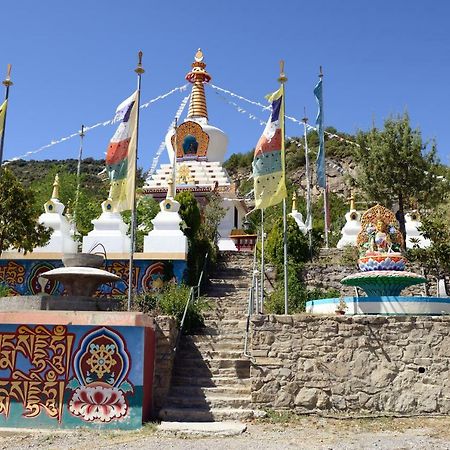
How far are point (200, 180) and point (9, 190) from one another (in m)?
17.1

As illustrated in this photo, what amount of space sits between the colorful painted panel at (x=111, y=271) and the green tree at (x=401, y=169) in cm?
906

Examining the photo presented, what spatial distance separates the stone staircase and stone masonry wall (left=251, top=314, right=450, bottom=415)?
0.58 meters

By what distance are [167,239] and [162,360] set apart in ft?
23.3

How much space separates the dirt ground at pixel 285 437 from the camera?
359 inches

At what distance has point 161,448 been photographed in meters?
8.98

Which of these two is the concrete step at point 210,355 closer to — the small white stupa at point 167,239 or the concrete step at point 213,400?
the concrete step at point 213,400

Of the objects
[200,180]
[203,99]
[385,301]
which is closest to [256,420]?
[385,301]

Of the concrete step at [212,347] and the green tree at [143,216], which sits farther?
the green tree at [143,216]

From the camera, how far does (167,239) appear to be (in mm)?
18531

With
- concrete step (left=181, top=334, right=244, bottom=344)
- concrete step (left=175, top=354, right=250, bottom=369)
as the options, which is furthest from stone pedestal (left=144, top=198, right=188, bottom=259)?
concrete step (left=175, top=354, right=250, bottom=369)

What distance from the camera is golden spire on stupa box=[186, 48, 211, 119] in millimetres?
40375

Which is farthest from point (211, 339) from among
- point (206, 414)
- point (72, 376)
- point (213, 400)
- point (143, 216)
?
point (143, 216)


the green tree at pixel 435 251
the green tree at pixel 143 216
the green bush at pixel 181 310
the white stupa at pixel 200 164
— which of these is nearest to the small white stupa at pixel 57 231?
the green tree at pixel 143 216

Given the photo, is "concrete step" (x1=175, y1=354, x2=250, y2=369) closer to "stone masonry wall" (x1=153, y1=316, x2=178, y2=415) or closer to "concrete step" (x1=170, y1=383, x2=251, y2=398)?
"stone masonry wall" (x1=153, y1=316, x2=178, y2=415)
